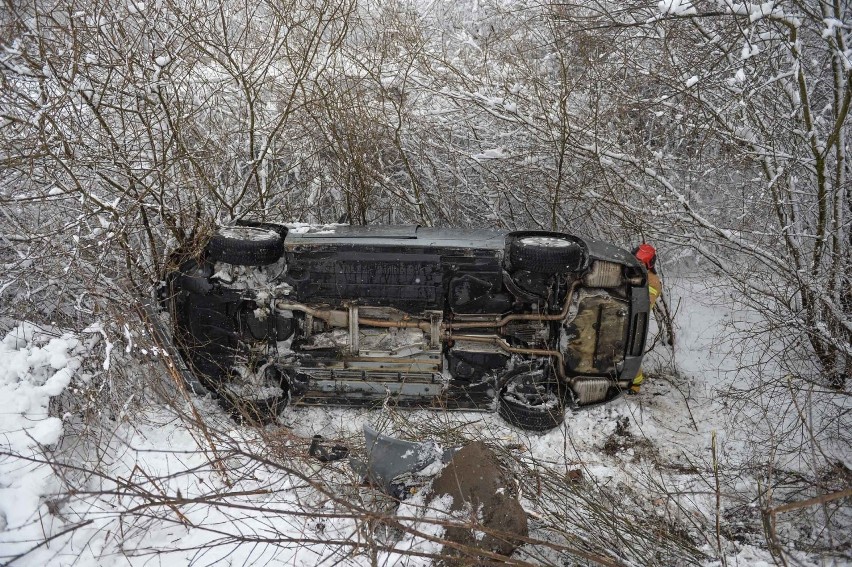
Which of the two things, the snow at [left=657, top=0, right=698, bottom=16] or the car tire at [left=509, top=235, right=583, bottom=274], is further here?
the car tire at [left=509, top=235, right=583, bottom=274]

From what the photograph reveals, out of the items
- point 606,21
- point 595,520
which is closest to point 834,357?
point 595,520

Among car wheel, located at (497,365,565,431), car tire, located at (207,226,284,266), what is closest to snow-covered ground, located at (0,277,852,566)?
car wheel, located at (497,365,565,431)

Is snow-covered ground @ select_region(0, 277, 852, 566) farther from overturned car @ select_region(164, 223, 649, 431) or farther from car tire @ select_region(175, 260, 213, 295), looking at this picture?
car tire @ select_region(175, 260, 213, 295)

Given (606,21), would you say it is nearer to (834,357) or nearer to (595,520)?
(834,357)

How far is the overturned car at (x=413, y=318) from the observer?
13.3 feet

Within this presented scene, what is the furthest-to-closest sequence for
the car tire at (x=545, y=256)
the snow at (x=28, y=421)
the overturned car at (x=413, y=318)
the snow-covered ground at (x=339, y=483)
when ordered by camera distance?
the overturned car at (x=413, y=318), the car tire at (x=545, y=256), the snow at (x=28, y=421), the snow-covered ground at (x=339, y=483)

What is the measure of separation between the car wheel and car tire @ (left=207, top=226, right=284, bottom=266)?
1933 mm

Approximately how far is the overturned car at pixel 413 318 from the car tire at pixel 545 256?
0.03ft

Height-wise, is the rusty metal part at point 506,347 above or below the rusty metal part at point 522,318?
below

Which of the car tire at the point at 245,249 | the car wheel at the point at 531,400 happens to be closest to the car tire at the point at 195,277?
the car tire at the point at 245,249

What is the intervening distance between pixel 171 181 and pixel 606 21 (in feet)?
13.7

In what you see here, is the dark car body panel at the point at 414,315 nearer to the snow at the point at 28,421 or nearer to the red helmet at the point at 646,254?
the red helmet at the point at 646,254

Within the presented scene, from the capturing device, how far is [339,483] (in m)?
3.35

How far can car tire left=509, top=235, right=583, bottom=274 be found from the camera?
389 cm
